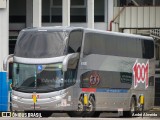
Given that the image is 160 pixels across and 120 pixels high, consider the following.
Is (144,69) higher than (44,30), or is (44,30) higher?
(44,30)

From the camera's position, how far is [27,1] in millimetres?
46500

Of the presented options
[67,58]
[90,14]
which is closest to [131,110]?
[67,58]

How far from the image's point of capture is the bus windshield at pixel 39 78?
27.0 meters

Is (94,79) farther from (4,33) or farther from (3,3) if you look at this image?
(3,3)

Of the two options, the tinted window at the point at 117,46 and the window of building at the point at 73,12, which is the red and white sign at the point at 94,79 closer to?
the tinted window at the point at 117,46

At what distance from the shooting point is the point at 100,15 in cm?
4638

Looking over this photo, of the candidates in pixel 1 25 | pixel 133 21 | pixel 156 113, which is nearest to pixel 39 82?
pixel 156 113

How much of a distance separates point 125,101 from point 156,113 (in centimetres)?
388

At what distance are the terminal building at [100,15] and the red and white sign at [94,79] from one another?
1545 cm

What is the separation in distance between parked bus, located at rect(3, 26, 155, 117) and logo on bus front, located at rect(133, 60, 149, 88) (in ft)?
4.82

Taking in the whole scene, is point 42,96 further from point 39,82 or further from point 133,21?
point 133,21

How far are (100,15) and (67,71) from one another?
19729 mm

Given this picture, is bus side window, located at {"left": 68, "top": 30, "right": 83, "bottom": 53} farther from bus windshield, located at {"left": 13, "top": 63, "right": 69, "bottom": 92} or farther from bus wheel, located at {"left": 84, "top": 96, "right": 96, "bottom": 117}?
bus wheel, located at {"left": 84, "top": 96, "right": 96, "bottom": 117}

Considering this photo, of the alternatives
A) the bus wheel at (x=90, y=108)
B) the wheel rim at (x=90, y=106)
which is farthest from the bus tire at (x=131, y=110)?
the wheel rim at (x=90, y=106)
